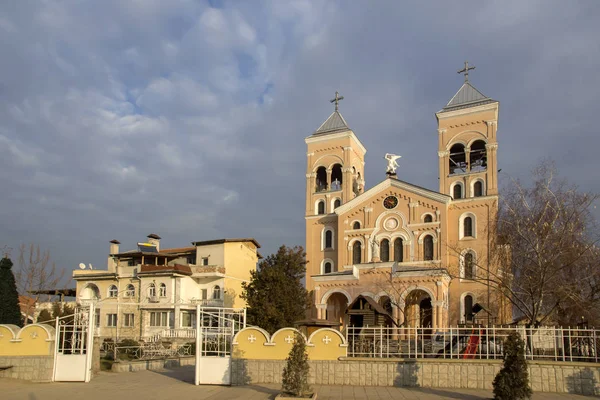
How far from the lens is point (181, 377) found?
18.6 m

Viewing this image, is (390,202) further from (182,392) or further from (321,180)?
(182,392)

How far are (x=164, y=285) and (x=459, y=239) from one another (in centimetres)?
2348

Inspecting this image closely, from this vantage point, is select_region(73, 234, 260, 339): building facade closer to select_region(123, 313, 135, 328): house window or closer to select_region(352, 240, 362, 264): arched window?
select_region(123, 313, 135, 328): house window

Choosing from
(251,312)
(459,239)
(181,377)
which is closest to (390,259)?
(459,239)

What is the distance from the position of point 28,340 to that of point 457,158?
32748 millimetres

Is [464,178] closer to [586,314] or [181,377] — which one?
[586,314]

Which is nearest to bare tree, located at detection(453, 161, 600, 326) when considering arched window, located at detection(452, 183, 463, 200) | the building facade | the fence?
the fence

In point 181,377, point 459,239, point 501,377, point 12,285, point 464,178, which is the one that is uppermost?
point 464,178

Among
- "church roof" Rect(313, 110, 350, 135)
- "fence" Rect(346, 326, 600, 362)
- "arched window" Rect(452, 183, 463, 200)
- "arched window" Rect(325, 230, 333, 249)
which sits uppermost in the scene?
"church roof" Rect(313, 110, 350, 135)

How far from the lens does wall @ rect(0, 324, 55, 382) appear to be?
16953 mm

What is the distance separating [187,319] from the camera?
4253cm

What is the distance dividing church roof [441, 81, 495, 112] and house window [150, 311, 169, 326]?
1081 inches

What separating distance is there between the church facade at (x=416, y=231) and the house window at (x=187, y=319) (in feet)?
32.4

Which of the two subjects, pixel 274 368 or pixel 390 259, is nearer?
pixel 274 368
